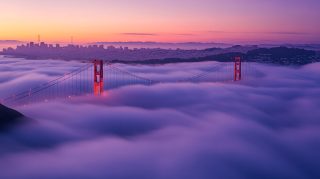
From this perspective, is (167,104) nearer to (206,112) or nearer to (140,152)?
(206,112)

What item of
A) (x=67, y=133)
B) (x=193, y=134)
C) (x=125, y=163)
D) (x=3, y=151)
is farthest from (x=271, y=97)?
(x=3, y=151)

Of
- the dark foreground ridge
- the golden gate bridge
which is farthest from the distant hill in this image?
the dark foreground ridge

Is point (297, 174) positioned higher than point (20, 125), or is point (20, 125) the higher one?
point (20, 125)

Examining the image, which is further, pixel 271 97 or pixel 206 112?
pixel 271 97

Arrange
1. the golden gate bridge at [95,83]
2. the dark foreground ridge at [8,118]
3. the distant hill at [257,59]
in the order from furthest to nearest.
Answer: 1. the distant hill at [257,59]
2. the golden gate bridge at [95,83]
3. the dark foreground ridge at [8,118]

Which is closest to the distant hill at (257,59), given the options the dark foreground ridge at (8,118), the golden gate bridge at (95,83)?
the golden gate bridge at (95,83)

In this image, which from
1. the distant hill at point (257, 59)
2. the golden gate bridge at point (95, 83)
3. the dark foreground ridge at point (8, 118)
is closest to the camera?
the dark foreground ridge at point (8, 118)

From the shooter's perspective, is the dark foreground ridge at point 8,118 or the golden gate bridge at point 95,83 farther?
the golden gate bridge at point 95,83

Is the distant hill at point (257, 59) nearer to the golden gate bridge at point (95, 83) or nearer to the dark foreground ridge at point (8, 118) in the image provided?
the golden gate bridge at point (95, 83)

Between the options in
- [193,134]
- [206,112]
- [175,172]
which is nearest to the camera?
[175,172]
